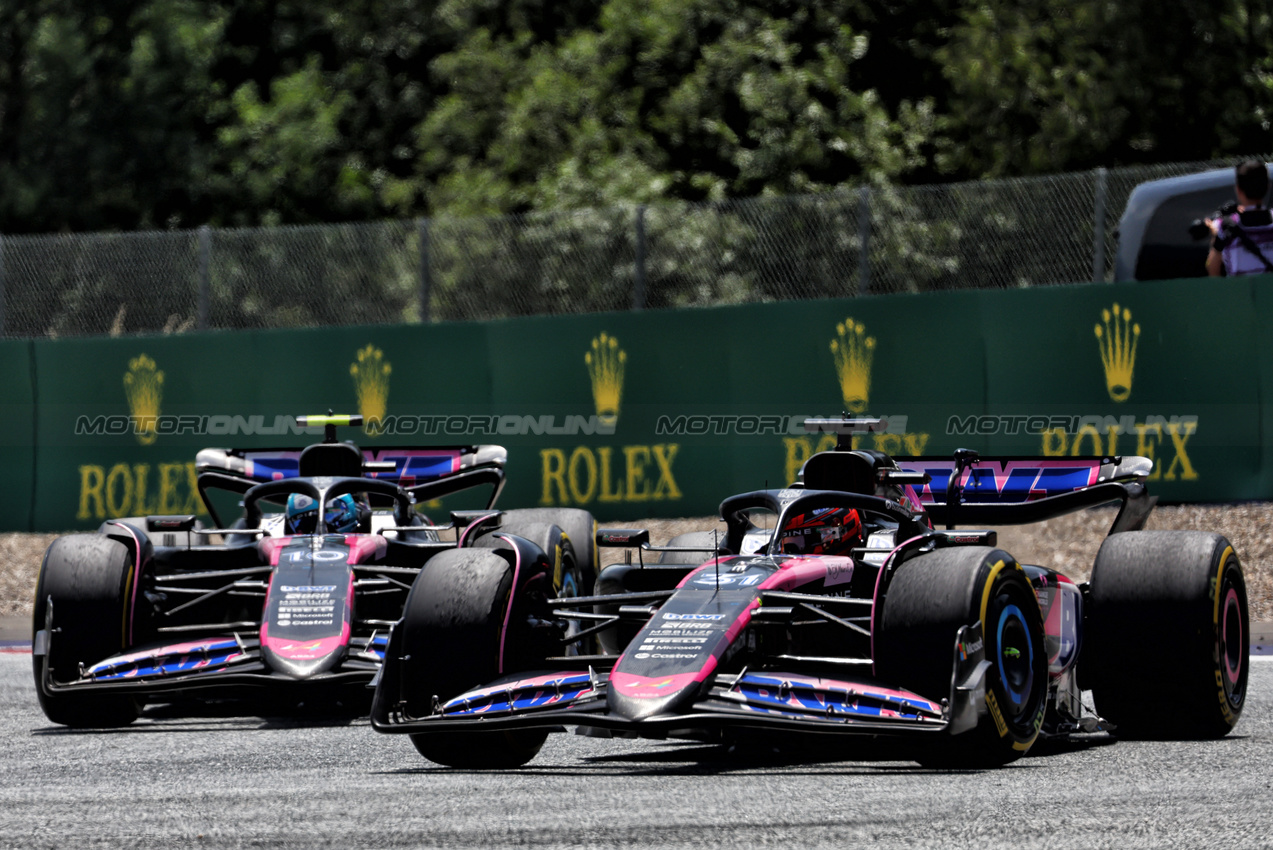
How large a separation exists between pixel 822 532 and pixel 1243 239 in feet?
23.6

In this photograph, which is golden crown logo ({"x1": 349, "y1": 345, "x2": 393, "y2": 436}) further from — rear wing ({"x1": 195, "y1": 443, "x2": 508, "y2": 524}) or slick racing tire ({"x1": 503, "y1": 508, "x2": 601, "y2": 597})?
slick racing tire ({"x1": 503, "y1": 508, "x2": 601, "y2": 597})

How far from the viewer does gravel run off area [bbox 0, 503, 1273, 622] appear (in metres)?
13.7

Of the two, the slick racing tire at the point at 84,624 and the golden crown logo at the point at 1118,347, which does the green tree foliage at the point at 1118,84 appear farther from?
the slick racing tire at the point at 84,624

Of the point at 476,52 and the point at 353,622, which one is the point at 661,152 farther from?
the point at 353,622

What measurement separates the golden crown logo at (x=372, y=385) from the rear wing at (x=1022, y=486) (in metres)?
8.05

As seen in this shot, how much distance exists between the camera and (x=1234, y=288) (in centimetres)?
1391

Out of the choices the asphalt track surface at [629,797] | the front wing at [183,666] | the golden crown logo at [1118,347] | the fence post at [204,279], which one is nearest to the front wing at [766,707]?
the asphalt track surface at [629,797]

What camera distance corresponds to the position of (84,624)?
31.0 ft

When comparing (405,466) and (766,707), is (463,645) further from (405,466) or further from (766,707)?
(405,466)

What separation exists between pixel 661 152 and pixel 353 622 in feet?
55.5

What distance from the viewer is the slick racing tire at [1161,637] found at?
8047mm

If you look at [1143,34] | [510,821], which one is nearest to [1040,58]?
[1143,34]

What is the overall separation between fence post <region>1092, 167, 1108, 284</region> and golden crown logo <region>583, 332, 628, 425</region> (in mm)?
3752

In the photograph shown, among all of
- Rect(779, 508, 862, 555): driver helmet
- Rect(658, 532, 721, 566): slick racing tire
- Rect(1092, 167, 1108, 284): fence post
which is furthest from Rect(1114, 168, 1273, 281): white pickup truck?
Rect(779, 508, 862, 555): driver helmet
